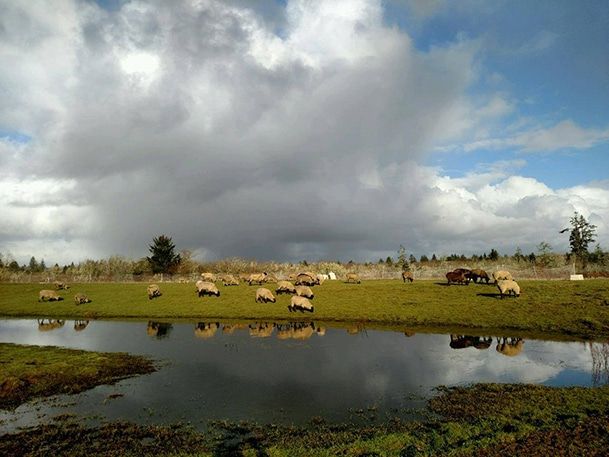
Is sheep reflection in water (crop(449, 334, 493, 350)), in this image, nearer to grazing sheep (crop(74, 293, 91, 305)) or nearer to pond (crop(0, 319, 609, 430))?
pond (crop(0, 319, 609, 430))

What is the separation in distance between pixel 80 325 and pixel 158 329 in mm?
11837

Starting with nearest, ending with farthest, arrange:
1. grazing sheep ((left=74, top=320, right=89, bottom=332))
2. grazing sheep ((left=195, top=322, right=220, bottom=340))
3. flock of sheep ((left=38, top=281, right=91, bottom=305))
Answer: grazing sheep ((left=195, top=322, right=220, bottom=340))
grazing sheep ((left=74, top=320, right=89, bottom=332))
flock of sheep ((left=38, top=281, right=91, bottom=305))

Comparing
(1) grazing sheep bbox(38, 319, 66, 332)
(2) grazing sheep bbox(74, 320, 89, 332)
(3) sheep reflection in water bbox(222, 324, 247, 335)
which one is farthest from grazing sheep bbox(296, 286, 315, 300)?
(1) grazing sheep bbox(38, 319, 66, 332)

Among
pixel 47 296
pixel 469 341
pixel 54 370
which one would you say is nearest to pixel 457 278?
pixel 469 341

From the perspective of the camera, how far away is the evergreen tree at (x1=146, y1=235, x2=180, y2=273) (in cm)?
10475

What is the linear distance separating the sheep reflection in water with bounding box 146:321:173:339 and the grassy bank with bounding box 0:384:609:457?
2304 centimetres

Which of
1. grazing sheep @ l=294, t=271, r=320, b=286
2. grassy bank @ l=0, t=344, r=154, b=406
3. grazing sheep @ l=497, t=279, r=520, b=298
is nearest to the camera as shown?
grassy bank @ l=0, t=344, r=154, b=406

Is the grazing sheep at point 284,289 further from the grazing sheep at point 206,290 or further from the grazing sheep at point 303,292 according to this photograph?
the grazing sheep at point 206,290

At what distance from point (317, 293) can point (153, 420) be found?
40.4 metres

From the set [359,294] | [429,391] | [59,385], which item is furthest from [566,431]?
[359,294]

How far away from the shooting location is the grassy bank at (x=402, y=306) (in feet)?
123

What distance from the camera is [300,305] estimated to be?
47062 mm

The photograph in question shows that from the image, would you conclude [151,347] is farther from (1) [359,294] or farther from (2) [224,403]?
(1) [359,294]

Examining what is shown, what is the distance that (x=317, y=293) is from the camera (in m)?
55.6
